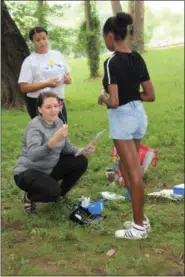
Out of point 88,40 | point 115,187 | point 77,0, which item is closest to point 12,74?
point 115,187

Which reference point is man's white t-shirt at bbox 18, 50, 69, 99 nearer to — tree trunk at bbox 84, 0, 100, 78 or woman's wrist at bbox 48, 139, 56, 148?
woman's wrist at bbox 48, 139, 56, 148

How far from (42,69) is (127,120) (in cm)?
150

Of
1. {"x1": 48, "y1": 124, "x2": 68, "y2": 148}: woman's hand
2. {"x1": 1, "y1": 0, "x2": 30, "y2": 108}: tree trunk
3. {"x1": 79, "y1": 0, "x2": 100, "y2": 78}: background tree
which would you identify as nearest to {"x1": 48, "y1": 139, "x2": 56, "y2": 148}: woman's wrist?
{"x1": 48, "y1": 124, "x2": 68, "y2": 148}: woman's hand

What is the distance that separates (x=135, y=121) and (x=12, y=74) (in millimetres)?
6900

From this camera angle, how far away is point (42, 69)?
474 centimetres

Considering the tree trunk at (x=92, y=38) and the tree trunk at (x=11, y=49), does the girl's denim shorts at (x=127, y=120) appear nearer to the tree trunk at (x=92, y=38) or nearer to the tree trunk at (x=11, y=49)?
the tree trunk at (x=11, y=49)

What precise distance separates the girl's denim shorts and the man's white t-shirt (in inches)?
49.4

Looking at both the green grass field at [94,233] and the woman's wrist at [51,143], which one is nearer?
the green grass field at [94,233]

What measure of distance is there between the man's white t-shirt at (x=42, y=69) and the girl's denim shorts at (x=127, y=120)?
1256 millimetres

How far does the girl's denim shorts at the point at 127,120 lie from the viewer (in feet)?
11.6

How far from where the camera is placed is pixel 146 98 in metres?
3.65

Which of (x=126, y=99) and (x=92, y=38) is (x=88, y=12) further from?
(x=126, y=99)

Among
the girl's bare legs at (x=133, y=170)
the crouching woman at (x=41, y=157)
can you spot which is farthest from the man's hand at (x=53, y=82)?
the girl's bare legs at (x=133, y=170)

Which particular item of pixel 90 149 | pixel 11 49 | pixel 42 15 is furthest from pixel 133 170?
pixel 42 15
